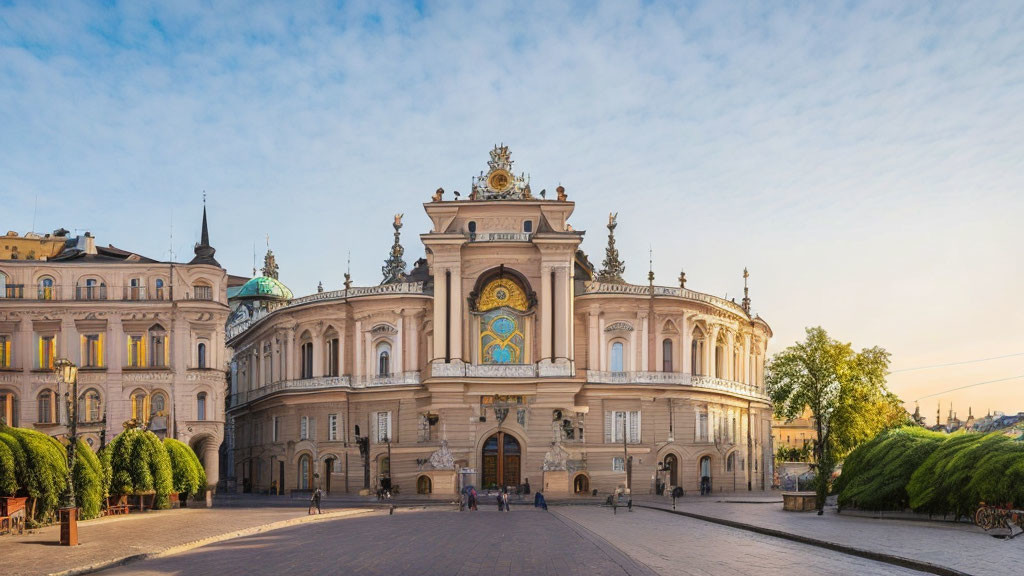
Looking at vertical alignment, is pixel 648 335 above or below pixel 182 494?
above

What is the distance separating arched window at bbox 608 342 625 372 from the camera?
84.9 meters

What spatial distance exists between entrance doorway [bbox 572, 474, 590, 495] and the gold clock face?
2153 cm

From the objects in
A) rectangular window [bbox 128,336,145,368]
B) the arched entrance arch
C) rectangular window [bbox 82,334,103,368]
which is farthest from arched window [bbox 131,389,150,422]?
the arched entrance arch

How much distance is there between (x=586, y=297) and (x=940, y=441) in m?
37.7

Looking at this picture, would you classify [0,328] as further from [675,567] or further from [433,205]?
[675,567]

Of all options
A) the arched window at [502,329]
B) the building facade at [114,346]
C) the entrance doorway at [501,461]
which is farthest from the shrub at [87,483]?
the arched window at [502,329]

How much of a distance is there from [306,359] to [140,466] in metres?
34.1

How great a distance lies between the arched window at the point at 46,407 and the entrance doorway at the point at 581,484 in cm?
3407

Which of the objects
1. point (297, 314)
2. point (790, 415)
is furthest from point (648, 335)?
point (297, 314)

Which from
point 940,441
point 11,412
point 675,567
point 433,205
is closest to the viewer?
point 675,567

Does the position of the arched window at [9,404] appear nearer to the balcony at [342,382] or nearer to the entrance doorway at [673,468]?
the balcony at [342,382]

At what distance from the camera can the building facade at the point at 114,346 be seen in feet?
246

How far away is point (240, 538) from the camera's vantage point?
4041 centimetres

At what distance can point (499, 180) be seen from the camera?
86.2m
